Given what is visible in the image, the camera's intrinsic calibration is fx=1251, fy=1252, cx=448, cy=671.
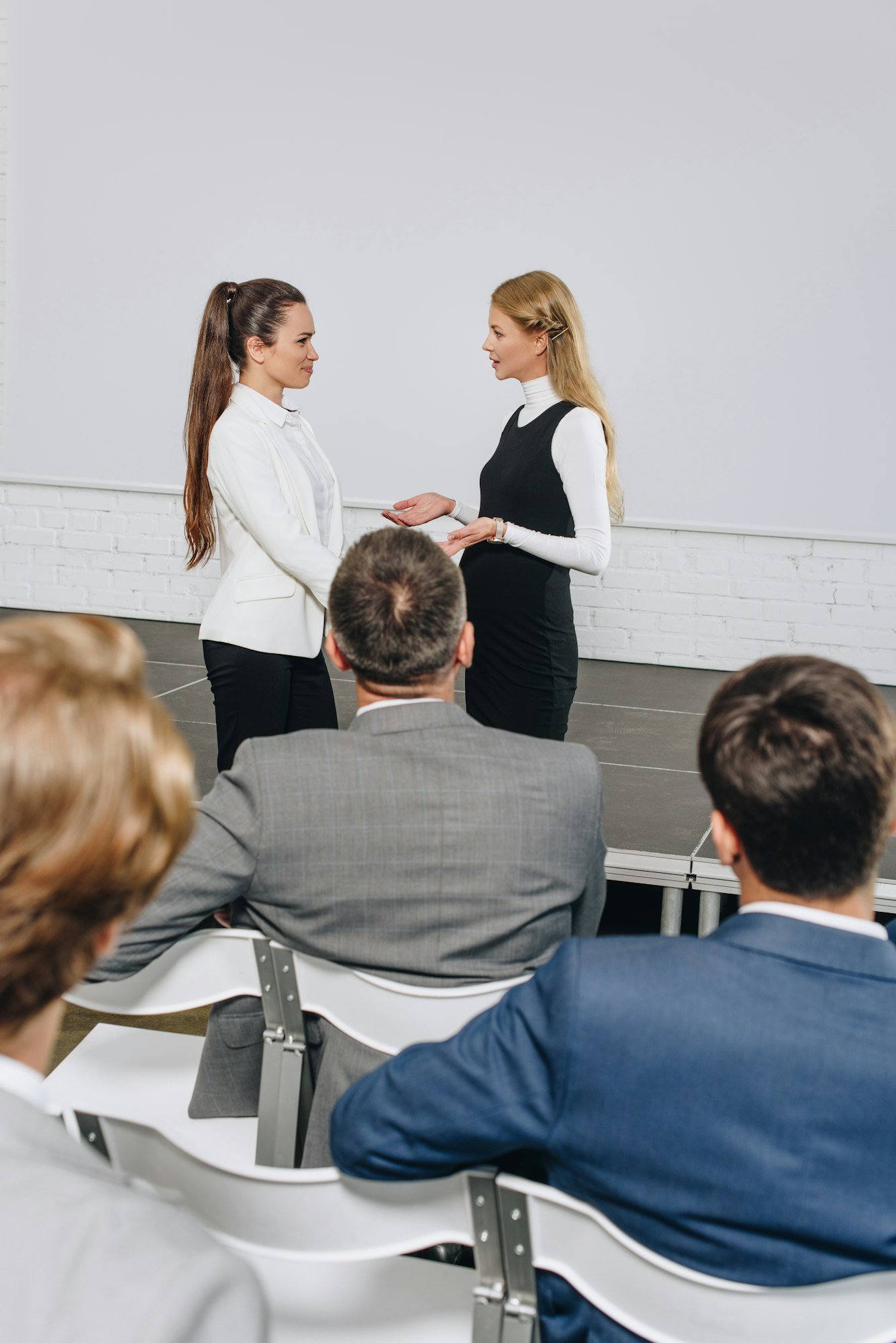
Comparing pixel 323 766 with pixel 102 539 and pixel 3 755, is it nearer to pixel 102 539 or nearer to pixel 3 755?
pixel 3 755

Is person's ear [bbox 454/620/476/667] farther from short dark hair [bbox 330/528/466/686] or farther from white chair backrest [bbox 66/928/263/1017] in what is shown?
white chair backrest [bbox 66/928/263/1017]

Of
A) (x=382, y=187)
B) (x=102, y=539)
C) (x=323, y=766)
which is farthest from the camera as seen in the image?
(x=102, y=539)

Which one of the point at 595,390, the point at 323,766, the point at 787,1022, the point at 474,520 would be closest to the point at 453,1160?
the point at 787,1022

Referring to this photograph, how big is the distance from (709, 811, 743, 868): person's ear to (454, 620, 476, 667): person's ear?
0.55 metres

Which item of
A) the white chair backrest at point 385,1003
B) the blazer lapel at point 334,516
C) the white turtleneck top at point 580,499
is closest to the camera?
the white chair backrest at point 385,1003

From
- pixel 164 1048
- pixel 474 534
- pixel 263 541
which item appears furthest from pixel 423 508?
pixel 164 1048

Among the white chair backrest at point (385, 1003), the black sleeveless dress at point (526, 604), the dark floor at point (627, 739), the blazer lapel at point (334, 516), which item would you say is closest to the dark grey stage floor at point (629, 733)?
the dark floor at point (627, 739)

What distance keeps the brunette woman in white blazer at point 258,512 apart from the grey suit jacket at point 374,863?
3.54 feet

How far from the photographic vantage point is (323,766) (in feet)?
4.32

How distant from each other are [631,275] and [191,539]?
3.40 m

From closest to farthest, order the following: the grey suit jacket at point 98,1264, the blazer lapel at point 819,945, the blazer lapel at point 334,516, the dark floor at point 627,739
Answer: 1. the grey suit jacket at point 98,1264
2. the blazer lapel at point 819,945
3. the blazer lapel at point 334,516
4. the dark floor at point 627,739

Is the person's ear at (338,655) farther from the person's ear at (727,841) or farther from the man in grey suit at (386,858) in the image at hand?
the person's ear at (727,841)

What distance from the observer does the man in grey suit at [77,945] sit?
465mm

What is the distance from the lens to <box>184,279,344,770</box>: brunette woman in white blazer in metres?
2.37
